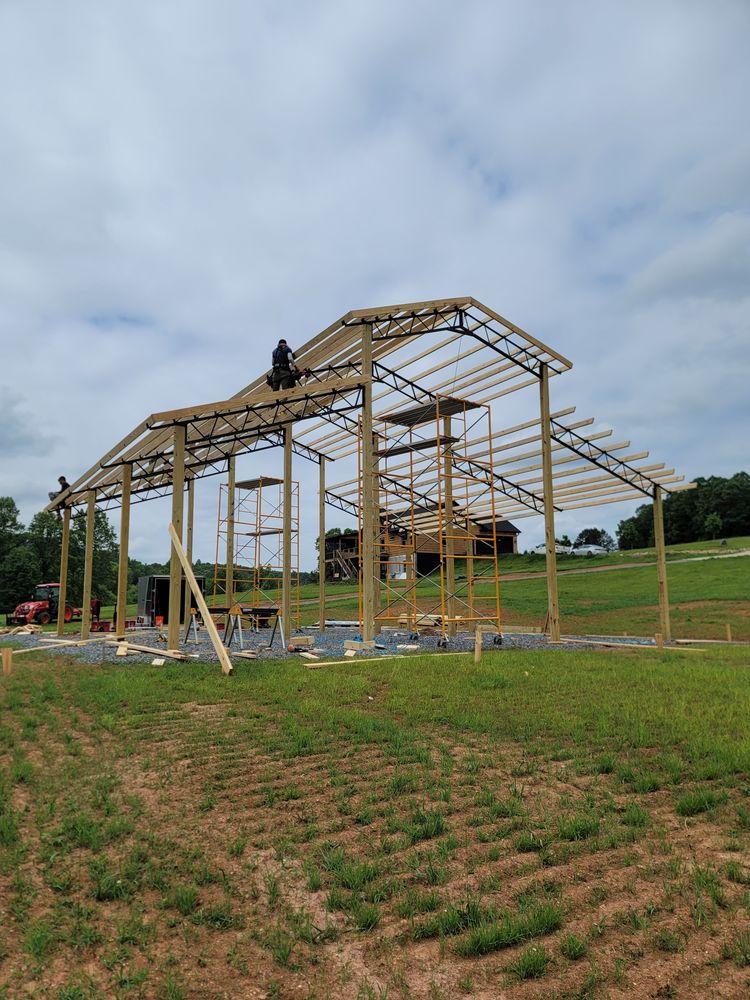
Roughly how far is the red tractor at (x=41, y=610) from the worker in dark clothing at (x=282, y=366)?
19.6 m

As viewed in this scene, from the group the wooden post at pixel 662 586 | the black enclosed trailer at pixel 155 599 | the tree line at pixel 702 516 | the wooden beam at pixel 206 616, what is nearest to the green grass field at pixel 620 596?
the wooden post at pixel 662 586

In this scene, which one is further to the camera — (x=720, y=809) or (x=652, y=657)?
(x=652, y=657)

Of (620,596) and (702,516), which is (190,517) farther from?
(702,516)

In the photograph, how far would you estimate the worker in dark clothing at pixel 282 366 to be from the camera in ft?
57.9

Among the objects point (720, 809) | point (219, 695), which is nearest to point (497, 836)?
point (720, 809)

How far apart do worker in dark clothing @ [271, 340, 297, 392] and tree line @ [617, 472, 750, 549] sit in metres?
64.6

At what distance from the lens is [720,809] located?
Answer: 5344mm

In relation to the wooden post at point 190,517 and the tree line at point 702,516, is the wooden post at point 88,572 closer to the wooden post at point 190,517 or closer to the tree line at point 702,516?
the wooden post at point 190,517

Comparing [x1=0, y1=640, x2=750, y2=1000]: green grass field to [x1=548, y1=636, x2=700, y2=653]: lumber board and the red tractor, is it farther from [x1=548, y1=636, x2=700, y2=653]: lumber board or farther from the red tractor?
the red tractor

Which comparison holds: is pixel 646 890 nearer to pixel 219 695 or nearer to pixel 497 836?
pixel 497 836

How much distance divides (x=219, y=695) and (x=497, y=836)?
570 cm

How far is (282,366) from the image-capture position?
58.0ft

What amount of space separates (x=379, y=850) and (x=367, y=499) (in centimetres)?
1233

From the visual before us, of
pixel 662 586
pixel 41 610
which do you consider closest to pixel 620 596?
pixel 662 586
